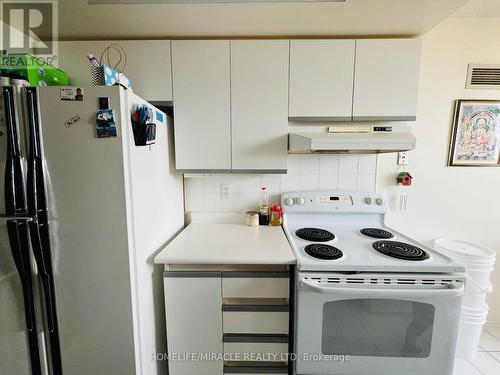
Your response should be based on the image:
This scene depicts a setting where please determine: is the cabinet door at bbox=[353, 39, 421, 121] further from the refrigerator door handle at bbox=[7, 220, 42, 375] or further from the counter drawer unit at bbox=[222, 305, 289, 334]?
the refrigerator door handle at bbox=[7, 220, 42, 375]

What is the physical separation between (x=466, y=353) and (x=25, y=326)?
2.74m

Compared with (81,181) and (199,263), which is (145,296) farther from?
(81,181)

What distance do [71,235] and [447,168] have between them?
2.53 meters

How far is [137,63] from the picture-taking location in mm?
1434

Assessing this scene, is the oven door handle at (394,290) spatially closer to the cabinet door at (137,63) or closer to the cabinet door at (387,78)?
the cabinet door at (387,78)

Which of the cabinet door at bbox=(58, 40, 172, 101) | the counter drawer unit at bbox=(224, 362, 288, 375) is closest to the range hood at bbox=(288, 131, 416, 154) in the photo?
the cabinet door at bbox=(58, 40, 172, 101)

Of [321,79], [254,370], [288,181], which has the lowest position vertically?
[254,370]

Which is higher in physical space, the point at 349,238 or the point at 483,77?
the point at 483,77

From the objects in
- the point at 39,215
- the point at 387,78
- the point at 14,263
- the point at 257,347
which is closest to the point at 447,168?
the point at 387,78

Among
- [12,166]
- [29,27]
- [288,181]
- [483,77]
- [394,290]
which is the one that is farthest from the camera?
[288,181]

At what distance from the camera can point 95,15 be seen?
1277 millimetres

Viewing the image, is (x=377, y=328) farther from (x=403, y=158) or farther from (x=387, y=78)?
(x=387, y=78)

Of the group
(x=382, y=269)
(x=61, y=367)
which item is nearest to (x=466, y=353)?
(x=382, y=269)

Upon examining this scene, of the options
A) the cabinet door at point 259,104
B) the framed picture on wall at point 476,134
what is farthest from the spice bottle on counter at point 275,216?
the framed picture on wall at point 476,134
